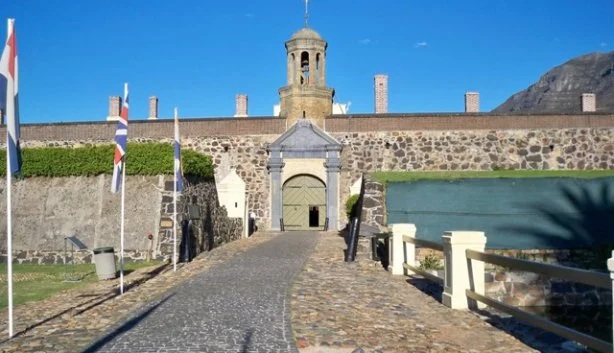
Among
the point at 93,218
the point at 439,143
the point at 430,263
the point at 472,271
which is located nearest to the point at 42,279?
the point at 93,218

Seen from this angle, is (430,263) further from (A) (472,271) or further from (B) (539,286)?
(A) (472,271)

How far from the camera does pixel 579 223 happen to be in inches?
554

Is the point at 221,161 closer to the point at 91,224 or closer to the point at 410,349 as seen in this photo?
the point at 91,224

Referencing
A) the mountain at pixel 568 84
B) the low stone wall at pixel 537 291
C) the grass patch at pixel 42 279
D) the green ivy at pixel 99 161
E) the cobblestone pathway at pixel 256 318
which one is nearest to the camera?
the cobblestone pathway at pixel 256 318

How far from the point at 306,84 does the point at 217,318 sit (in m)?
18.0

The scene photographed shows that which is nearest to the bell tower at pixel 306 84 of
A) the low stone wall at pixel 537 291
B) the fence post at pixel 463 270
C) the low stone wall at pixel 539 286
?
the low stone wall at pixel 539 286

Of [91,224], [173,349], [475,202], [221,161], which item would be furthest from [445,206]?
[221,161]

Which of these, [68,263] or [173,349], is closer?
[173,349]

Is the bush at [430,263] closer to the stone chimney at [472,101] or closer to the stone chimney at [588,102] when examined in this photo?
the stone chimney at [472,101]

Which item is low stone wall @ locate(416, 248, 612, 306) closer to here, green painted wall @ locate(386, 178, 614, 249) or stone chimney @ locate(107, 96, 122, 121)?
green painted wall @ locate(386, 178, 614, 249)

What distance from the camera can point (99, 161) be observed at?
48.2 ft

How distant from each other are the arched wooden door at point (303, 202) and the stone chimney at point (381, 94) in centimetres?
625

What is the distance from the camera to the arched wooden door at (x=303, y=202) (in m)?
23.4

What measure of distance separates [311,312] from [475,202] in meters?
8.13
